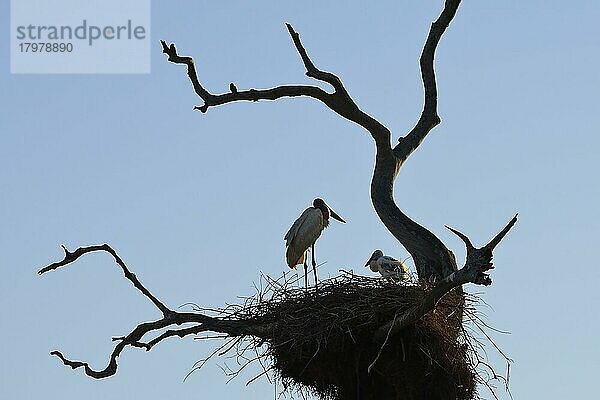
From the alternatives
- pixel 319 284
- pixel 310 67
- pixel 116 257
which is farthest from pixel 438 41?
pixel 116 257

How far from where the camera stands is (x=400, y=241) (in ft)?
40.5

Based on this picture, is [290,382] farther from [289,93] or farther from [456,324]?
[289,93]

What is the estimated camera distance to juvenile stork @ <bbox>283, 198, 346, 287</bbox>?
15758 millimetres

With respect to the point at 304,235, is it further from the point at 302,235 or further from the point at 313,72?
the point at 313,72

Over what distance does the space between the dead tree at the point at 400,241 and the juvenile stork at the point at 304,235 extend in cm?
293

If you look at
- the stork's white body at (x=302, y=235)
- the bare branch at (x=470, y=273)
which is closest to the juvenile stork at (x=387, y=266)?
the stork's white body at (x=302, y=235)

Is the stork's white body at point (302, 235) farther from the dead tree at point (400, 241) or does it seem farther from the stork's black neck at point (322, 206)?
the dead tree at point (400, 241)

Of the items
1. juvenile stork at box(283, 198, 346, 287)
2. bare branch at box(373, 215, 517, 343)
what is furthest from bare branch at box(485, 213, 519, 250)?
juvenile stork at box(283, 198, 346, 287)

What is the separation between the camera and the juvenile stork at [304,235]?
51.7 feet

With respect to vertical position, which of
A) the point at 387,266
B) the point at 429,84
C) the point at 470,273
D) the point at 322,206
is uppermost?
the point at 322,206

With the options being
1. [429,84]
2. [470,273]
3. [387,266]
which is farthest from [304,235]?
[470,273]

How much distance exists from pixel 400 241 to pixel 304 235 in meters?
3.50

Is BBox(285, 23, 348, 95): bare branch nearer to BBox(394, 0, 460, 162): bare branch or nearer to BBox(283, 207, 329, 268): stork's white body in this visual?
BBox(394, 0, 460, 162): bare branch

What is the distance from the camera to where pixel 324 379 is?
1137 centimetres
